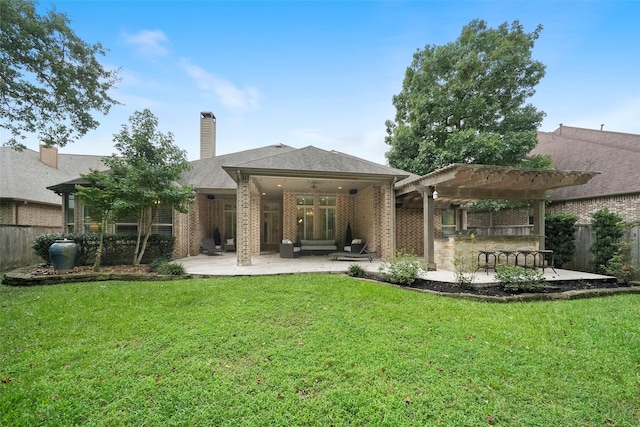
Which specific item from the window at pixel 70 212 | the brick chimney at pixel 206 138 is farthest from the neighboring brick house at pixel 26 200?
the brick chimney at pixel 206 138

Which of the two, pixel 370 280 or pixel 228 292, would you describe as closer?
pixel 228 292

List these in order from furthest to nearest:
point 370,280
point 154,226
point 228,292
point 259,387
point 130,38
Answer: point 154,226 → point 130,38 → point 370,280 → point 228,292 → point 259,387

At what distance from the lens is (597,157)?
13.3m

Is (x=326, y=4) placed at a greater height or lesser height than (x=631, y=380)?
greater

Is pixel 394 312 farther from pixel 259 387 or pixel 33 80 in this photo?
pixel 33 80

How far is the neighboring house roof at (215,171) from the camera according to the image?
12.1 meters

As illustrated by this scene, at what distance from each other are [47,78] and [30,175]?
11.2 metres

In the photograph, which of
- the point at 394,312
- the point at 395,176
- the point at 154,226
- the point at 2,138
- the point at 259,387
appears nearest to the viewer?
the point at 259,387

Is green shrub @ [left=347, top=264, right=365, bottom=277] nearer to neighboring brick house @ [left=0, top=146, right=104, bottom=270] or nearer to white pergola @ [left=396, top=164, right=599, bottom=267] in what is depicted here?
white pergola @ [left=396, top=164, right=599, bottom=267]

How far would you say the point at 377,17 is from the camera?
29.7ft

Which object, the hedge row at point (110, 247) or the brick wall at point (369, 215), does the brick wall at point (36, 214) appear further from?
the brick wall at point (369, 215)

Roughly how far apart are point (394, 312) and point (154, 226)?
391 inches

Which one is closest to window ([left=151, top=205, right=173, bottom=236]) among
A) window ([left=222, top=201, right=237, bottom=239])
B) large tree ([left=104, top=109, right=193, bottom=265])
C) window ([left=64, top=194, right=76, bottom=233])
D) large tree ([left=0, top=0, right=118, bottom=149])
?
large tree ([left=104, top=109, right=193, bottom=265])

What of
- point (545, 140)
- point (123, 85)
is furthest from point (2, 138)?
point (545, 140)
